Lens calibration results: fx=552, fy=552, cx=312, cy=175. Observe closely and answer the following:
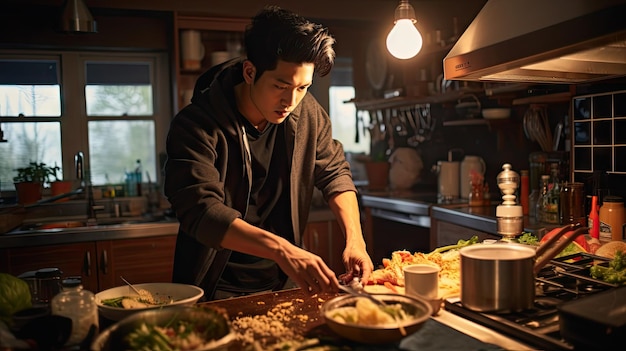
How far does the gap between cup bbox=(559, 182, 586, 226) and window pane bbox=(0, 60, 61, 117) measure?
343cm

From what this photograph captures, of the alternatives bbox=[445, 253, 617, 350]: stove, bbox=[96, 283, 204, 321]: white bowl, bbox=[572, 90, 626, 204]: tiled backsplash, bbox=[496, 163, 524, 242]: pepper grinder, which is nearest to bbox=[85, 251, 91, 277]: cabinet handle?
bbox=[96, 283, 204, 321]: white bowl

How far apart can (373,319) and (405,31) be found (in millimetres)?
1568

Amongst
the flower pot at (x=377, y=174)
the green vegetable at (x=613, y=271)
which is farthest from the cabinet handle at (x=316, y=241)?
the green vegetable at (x=613, y=271)

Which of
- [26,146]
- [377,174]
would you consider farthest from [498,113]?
[26,146]

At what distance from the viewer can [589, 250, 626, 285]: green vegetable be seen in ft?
4.98

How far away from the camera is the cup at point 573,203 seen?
2633 millimetres

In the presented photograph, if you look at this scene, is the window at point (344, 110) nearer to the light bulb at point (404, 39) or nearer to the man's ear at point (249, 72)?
the light bulb at point (404, 39)

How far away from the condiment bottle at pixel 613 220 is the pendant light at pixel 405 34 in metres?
1.05

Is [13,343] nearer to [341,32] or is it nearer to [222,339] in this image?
[222,339]

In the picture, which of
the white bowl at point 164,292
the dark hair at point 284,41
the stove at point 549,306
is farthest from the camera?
the dark hair at point 284,41

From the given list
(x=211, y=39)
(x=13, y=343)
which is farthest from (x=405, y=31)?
(x=211, y=39)

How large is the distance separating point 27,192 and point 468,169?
9.84 feet

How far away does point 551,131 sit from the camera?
11.0 ft

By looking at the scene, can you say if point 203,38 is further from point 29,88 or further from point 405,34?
point 405,34
